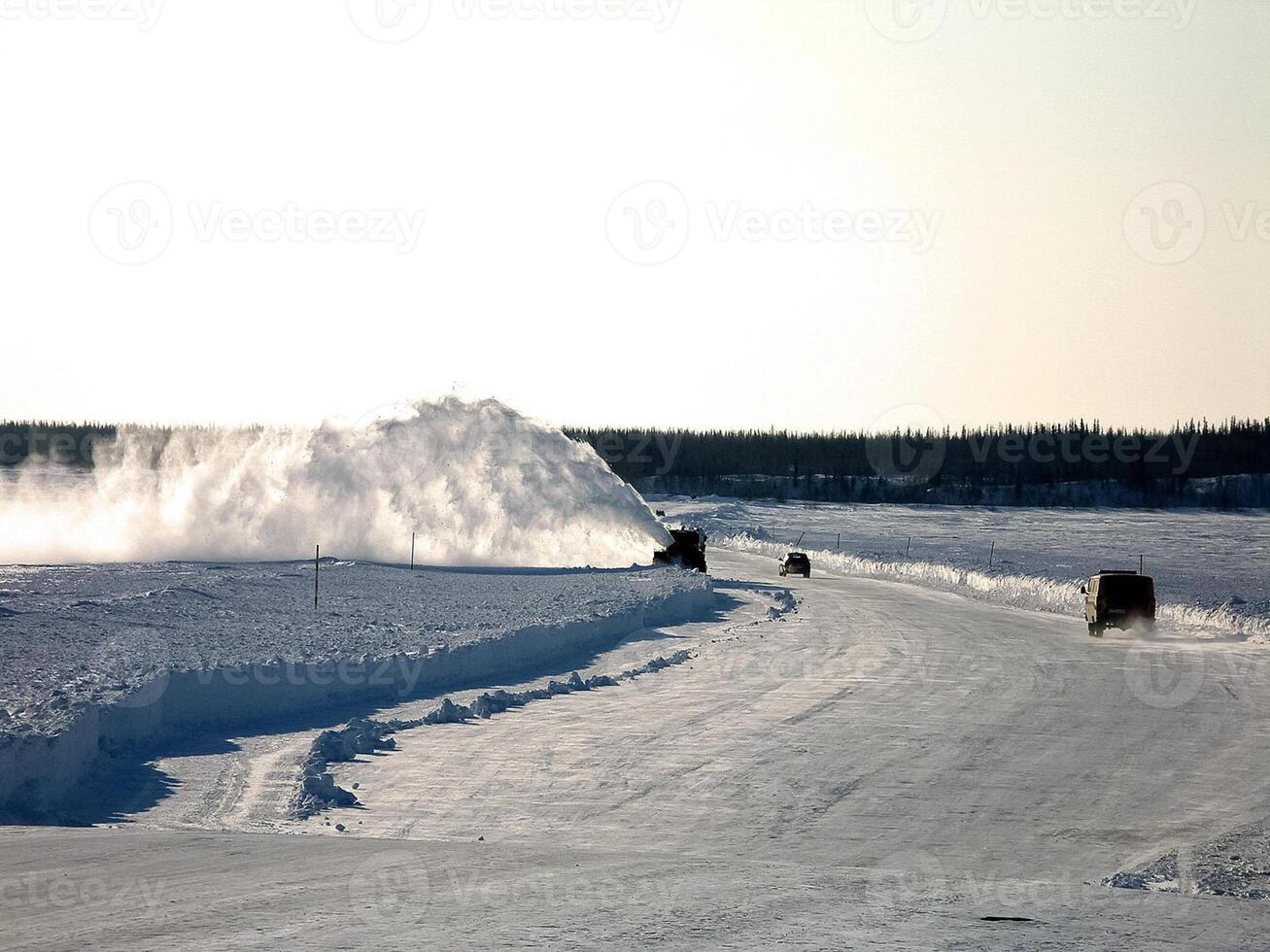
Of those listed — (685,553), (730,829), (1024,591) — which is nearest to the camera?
(730,829)

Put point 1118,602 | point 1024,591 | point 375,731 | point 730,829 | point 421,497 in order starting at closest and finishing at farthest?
1. point 730,829
2. point 375,731
3. point 1118,602
4. point 1024,591
5. point 421,497

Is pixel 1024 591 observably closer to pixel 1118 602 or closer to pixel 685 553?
pixel 1118 602

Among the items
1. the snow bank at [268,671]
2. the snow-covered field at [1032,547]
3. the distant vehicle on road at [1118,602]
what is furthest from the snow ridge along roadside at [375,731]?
the snow-covered field at [1032,547]

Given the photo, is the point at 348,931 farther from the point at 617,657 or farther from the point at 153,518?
the point at 153,518

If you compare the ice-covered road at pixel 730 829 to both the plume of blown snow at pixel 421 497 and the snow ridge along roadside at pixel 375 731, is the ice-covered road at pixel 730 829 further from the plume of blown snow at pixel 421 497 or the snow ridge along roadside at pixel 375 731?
the plume of blown snow at pixel 421 497

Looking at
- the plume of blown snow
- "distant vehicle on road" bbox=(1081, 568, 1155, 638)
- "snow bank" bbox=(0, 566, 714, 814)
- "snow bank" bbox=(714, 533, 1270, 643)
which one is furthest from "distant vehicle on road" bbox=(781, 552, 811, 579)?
"distant vehicle on road" bbox=(1081, 568, 1155, 638)

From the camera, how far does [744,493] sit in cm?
16500

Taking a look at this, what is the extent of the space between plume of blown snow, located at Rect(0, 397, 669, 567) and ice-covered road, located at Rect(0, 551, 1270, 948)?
96.2 ft

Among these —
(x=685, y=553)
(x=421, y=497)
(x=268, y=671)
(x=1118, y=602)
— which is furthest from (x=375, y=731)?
(x=421, y=497)

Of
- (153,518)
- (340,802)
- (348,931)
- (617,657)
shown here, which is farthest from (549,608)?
(153,518)

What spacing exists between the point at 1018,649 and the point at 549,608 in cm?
1032

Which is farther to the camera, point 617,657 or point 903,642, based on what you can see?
point 903,642

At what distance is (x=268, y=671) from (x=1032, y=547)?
69.0m

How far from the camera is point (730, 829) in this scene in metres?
11.3
